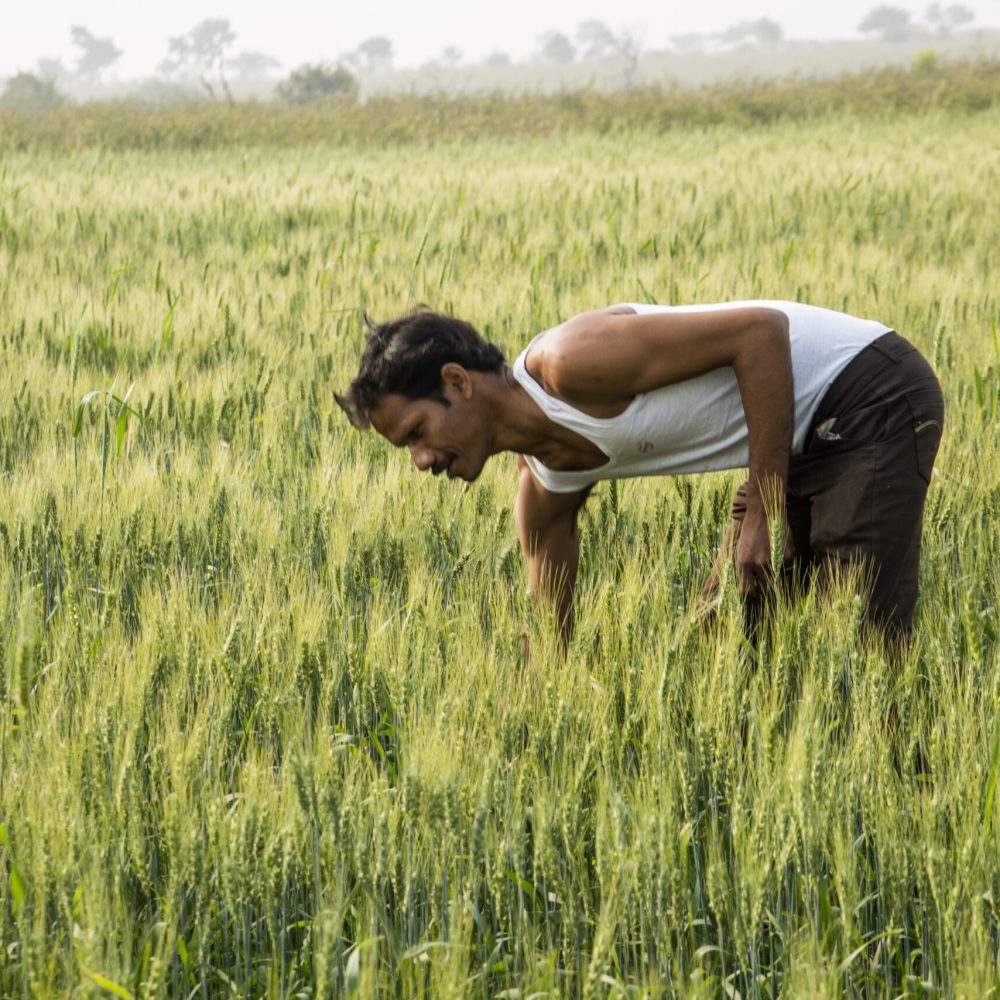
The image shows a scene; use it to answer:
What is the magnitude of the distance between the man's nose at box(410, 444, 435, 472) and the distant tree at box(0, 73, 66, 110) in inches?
1784

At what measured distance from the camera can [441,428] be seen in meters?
2.09

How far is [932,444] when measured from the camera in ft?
7.27

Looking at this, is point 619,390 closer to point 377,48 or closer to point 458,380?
point 458,380

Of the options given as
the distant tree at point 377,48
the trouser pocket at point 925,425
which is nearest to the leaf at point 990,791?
the trouser pocket at point 925,425

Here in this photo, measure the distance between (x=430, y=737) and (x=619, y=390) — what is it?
0.87 m

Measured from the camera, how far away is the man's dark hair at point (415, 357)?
209cm

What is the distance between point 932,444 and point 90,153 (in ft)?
49.0

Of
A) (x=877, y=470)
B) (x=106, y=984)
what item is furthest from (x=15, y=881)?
(x=877, y=470)

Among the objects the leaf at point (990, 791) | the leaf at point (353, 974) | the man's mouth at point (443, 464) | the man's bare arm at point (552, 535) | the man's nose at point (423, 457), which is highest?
the man's nose at point (423, 457)

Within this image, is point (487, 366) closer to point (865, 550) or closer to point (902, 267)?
point (865, 550)

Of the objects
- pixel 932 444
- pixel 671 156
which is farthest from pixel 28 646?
pixel 671 156

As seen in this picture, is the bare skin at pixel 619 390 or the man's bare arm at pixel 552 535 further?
the man's bare arm at pixel 552 535

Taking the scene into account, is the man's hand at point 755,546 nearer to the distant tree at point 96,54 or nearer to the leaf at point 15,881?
the leaf at point 15,881

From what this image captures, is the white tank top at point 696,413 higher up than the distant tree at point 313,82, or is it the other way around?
the distant tree at point 313,82
